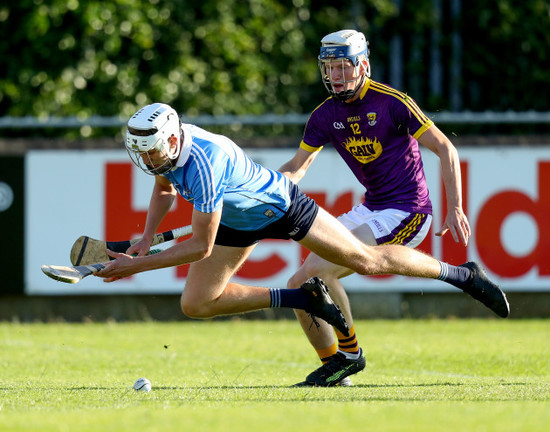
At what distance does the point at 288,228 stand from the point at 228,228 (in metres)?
0.42

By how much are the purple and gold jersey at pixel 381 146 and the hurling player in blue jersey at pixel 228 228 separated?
0.57 m

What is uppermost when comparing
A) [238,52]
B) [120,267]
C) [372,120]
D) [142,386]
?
[238,52]

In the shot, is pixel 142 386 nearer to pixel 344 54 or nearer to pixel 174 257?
pixel 174 257

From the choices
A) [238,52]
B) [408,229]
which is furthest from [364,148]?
[238,52]

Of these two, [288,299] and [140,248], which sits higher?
[140,248]

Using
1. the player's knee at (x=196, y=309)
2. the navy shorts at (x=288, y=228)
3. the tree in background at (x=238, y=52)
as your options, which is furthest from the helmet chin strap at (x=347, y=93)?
the tree in background at (x=238, y=52)

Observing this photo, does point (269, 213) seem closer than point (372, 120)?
Yes

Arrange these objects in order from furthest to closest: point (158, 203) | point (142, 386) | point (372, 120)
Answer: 1. point (372, 120)
2. point (158, 203)
3. point (142, 386)

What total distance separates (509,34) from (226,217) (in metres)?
10.9

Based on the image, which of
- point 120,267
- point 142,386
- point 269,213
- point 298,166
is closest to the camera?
point 120,267

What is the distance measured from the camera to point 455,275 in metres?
7.84

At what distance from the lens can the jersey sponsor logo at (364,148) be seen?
8029 millimetres

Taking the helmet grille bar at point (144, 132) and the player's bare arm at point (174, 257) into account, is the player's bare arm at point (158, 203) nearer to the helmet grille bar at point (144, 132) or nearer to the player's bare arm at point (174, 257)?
the player's bare arm at point (174, 257)

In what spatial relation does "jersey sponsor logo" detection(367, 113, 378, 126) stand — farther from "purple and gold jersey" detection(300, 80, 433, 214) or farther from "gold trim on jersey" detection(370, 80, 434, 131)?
"gold trim on jersey" detection(370, 80, 434, 131)
